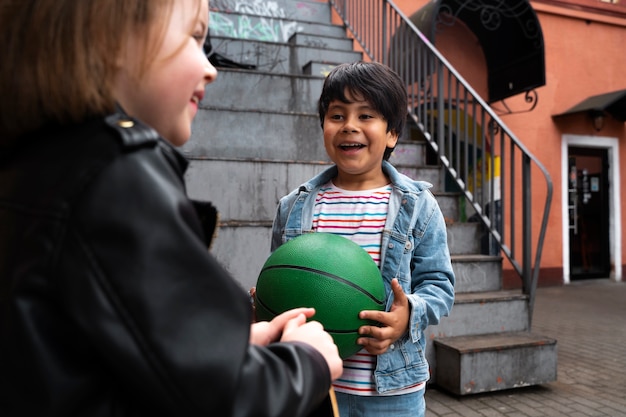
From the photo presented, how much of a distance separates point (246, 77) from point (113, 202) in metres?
5.69

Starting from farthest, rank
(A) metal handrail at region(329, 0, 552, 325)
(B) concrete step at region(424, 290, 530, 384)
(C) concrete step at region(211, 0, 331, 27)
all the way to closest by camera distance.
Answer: (C) concrete step at region(211, 0, 331, 27), (A) metal handrail at region(329, 0, 552, 325), (B) concrete step at region(424, 290, 530, 384)

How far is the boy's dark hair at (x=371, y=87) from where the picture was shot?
1972 mm

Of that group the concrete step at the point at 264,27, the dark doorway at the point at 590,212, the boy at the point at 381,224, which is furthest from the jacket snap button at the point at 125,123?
the dark doorway at the point at 590,212

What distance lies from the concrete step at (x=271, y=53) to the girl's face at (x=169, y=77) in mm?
6527

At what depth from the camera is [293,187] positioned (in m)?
4.77

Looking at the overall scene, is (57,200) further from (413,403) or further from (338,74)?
(413,403)

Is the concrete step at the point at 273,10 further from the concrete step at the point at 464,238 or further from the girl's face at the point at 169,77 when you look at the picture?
the girl's face at the point at 169,77

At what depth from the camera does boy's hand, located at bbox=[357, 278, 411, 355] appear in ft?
5.43

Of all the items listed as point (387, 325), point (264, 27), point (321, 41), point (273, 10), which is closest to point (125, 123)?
point (387, 325)

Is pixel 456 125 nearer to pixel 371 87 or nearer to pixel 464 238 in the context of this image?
pixel 464 238

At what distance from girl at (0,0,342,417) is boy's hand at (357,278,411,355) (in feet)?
2.65

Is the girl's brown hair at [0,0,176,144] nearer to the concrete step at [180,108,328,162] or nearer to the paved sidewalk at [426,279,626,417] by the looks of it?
the paved sidewalk at [426,279,626,417]

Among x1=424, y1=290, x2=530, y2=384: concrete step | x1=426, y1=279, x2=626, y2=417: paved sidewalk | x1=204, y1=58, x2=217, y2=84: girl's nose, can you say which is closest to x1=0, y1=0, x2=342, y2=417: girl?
x1=204, y1=58, x2=217, y2=84: girl's nose

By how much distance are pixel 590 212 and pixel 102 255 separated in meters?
11.6
